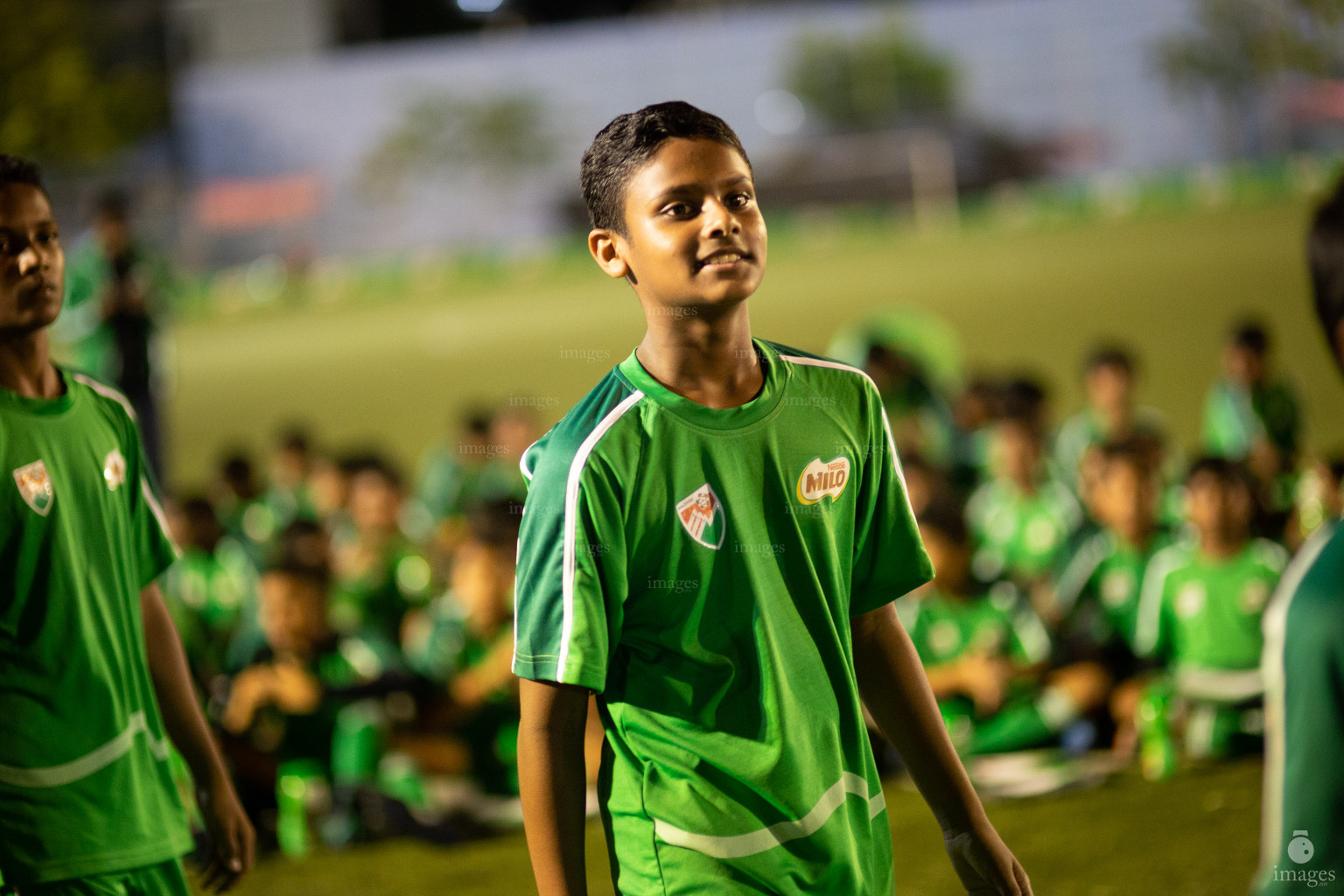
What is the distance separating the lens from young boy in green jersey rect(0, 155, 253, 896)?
1.63 m

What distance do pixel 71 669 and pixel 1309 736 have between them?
1440 millimetres

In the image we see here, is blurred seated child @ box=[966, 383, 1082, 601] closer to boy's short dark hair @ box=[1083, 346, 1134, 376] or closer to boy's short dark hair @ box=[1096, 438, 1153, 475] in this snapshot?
boy's short dark hair @ box=[1096, 438, 1153, 475]

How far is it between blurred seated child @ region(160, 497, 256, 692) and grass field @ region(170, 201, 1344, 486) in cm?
496

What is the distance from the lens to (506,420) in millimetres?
5996

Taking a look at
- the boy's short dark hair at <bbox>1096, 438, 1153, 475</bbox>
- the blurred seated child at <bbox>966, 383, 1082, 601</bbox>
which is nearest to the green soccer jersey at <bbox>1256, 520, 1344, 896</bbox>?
the boy's short dark hair at <bbox>1096, 438, 1153, 475</bbox>

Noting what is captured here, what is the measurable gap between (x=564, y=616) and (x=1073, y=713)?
3.17m

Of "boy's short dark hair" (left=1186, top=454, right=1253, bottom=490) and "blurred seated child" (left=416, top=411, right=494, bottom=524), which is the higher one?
"boy's short dark hair" (left=1186, top=454, right=1253, bottom=490)

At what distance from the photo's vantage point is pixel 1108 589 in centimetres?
427

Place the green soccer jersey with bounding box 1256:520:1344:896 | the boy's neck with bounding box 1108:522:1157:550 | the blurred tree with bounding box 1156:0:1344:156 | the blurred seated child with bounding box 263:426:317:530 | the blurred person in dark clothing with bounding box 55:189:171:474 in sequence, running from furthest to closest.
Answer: the blurred tree with bounding box 1156:0:1344:156 → the blurred seated child with bounding box 263:426:317:530 → the blurred person in dark clothing with bounding box 55:189:171:474 → the boy's neck with bounding box 1108:522:1157:550 → the green soccer jersey with bounding box 1256:520:1344:896

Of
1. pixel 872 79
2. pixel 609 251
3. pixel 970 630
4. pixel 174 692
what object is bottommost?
pixel 970 630

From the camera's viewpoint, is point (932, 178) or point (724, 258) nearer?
point (724, 258)

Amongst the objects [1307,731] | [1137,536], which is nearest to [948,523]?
[1137,536]

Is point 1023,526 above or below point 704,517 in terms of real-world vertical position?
below

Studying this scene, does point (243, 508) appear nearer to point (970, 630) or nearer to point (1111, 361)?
point (970, 630)
